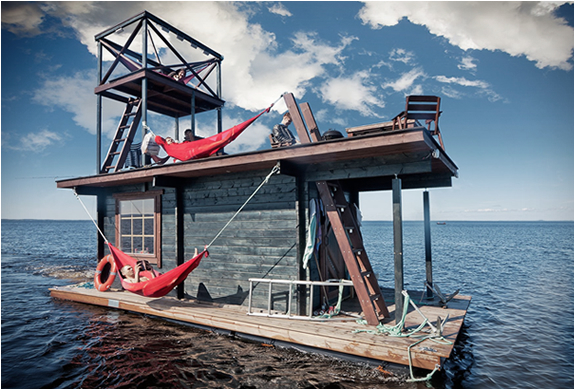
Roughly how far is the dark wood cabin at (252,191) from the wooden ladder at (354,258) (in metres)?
0.02

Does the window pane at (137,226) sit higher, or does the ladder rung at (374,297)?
the window pane at (137,226)

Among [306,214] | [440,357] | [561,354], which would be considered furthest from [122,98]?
[561,354]

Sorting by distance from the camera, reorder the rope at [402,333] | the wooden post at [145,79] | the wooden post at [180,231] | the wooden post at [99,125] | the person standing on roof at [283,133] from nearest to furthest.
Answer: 1. the rope at [402,333]
2. the person standing on roof at [283,133]
3. the wooden post at [180,231]
4. the wooden post at [145,79]
5. the wooden post at [99,125]

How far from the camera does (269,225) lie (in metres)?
5.86

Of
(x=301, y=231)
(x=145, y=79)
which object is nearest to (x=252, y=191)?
(x=301, y=231)

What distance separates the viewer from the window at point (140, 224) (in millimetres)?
7336

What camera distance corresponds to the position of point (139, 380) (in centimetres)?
423

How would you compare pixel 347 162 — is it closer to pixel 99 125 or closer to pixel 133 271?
pixel 133 271

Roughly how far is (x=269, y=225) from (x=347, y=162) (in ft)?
5.82

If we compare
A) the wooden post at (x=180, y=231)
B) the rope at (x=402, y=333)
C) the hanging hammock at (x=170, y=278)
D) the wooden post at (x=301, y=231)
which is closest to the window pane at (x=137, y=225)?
the wooden post at (x=180, y=231)

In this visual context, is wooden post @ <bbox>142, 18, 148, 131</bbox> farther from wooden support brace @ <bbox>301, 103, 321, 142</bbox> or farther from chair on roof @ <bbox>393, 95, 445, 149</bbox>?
chair on roof @ <bbox>393, 95, 445, 149</bbox>

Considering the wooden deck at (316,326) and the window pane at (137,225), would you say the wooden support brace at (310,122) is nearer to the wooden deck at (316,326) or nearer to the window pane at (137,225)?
the wooden deck at (316,326)

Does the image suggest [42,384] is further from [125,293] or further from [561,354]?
[561,354]

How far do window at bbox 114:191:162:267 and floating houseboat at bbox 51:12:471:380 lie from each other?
3 centimetres
